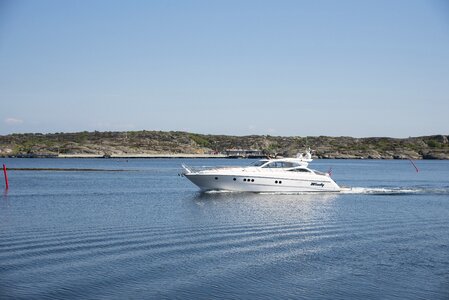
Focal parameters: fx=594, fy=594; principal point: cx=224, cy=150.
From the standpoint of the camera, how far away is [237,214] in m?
34.7

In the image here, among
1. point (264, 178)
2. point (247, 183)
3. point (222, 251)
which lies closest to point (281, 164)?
point (264, 178)

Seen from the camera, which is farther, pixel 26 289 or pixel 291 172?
pixel 291 172

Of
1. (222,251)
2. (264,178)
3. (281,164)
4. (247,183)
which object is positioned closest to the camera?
(222,251)

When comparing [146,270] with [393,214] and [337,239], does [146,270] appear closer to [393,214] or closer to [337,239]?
[337,239]

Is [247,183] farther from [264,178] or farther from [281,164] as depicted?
[281,164]

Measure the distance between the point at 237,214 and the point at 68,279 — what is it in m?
17.2

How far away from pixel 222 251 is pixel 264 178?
26.1 meters

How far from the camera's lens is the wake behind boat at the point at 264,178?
48.9 metres

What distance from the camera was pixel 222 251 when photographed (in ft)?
76.4

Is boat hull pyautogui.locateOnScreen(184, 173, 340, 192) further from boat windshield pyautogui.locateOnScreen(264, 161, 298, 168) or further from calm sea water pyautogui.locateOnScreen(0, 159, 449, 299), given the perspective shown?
calm sea water pyautogui.locateOnScreen(0, 159, 449, 299)

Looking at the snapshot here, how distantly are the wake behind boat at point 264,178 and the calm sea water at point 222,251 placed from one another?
7797 millimetres

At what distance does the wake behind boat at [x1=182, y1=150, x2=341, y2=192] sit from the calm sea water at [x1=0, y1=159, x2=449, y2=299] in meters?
7.80

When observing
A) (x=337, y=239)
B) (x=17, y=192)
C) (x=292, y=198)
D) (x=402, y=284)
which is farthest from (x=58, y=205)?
(x=402, y=284)

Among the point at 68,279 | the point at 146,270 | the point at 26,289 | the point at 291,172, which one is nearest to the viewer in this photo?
the point at 26,289
